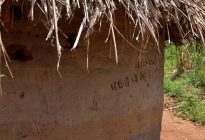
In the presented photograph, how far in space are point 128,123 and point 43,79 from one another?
827mm

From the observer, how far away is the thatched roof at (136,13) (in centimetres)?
261

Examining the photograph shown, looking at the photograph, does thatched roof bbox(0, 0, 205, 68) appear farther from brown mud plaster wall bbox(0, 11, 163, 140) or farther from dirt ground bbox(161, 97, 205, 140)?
dirt ground bbox(161, 97, 205, 140)

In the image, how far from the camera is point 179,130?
743cm

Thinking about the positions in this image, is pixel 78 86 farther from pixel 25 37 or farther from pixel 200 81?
pixel 200 81

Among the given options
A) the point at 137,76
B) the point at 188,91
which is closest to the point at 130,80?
the point at 137,76

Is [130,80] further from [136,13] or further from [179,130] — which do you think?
[179,130]

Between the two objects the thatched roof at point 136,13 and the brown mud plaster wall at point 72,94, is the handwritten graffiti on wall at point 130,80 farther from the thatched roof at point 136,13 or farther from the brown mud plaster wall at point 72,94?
the thatched roof at point 136,13

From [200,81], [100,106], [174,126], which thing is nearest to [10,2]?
[100,106]

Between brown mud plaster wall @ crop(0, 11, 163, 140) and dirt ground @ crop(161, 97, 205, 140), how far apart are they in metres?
3.40

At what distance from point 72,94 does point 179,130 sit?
441 centimetres

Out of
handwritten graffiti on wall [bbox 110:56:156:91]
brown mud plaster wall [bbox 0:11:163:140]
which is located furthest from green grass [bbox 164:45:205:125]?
brown mud plaster wall [bbox 0:11:163:140]

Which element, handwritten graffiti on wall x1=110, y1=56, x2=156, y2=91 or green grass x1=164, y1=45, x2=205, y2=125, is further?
green grass x1=164, y1=45, x2=205, y2=125

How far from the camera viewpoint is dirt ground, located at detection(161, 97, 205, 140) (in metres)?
7.14

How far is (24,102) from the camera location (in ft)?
10.1
